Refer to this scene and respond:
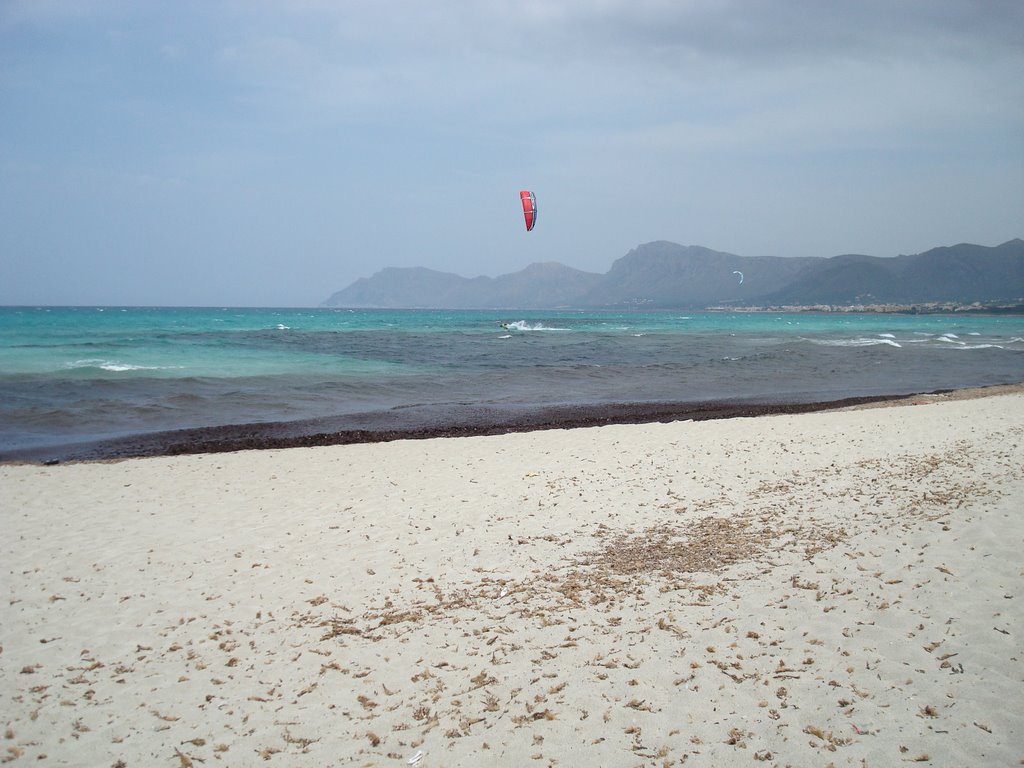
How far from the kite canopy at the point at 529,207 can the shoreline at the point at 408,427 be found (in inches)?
202

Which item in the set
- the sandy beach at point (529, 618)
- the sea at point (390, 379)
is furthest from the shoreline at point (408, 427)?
the sandy beach at point (529, 618)

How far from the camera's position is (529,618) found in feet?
15.3

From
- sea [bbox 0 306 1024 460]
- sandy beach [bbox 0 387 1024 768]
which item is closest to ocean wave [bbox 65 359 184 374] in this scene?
sea [bbox 0 306 1024 460]

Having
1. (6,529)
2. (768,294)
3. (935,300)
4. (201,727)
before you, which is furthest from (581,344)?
(768,294)

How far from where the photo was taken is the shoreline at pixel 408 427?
37.3 ft

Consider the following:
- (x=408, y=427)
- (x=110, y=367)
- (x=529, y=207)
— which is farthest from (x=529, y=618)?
(x=110, y=367)

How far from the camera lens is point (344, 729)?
3.57 metres

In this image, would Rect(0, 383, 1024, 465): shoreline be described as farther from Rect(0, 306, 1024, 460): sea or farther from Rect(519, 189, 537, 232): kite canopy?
Rect(519, 189, 537, 232): kite canopy

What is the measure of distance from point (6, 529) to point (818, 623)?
24.9 ft

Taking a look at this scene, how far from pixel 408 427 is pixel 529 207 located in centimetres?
769

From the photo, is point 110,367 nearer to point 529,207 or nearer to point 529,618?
point 529,207

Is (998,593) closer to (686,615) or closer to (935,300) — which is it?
(686,615)

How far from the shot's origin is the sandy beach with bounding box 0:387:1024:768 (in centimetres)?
342

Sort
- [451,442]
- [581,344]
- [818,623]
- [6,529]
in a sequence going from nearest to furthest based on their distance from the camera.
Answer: [818,623]
[6,529]
[451,442]
[581,344]
